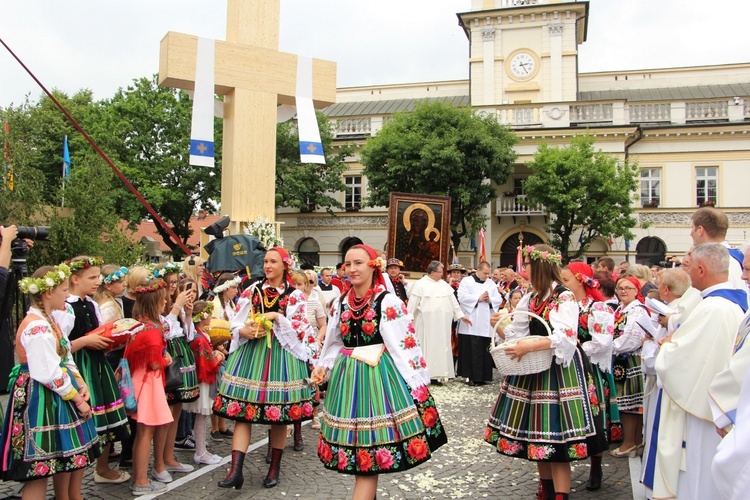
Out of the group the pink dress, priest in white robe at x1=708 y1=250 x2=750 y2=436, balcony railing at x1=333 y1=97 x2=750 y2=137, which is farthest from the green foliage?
priest in white robe at x1=708 y1=250 x2=750 y2=436

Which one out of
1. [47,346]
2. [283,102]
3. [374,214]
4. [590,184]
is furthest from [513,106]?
[47,346]

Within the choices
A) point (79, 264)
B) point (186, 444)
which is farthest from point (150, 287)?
point (186, 444)

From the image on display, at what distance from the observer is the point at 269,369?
546cm

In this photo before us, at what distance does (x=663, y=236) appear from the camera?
30281mm

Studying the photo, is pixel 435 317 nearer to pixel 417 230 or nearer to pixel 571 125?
pixel 417 230

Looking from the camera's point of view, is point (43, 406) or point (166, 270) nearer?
point (43, 406)

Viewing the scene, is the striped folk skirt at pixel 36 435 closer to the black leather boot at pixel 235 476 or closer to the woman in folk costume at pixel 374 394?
the black leather boot at pixel 235 476

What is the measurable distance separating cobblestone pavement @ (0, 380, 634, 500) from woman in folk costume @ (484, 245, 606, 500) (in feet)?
2.59

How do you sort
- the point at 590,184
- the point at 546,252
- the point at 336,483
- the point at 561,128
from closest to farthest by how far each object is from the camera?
the point at 546,252, the point at 336,483, the point at 590,184, the point at 561,128

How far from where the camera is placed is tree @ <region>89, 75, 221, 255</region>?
2994cm

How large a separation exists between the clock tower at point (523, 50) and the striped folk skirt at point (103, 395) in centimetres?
3003

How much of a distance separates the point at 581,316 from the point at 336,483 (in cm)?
270

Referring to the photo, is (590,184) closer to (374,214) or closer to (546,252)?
(374,214)

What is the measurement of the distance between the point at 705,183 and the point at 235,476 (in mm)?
30713
